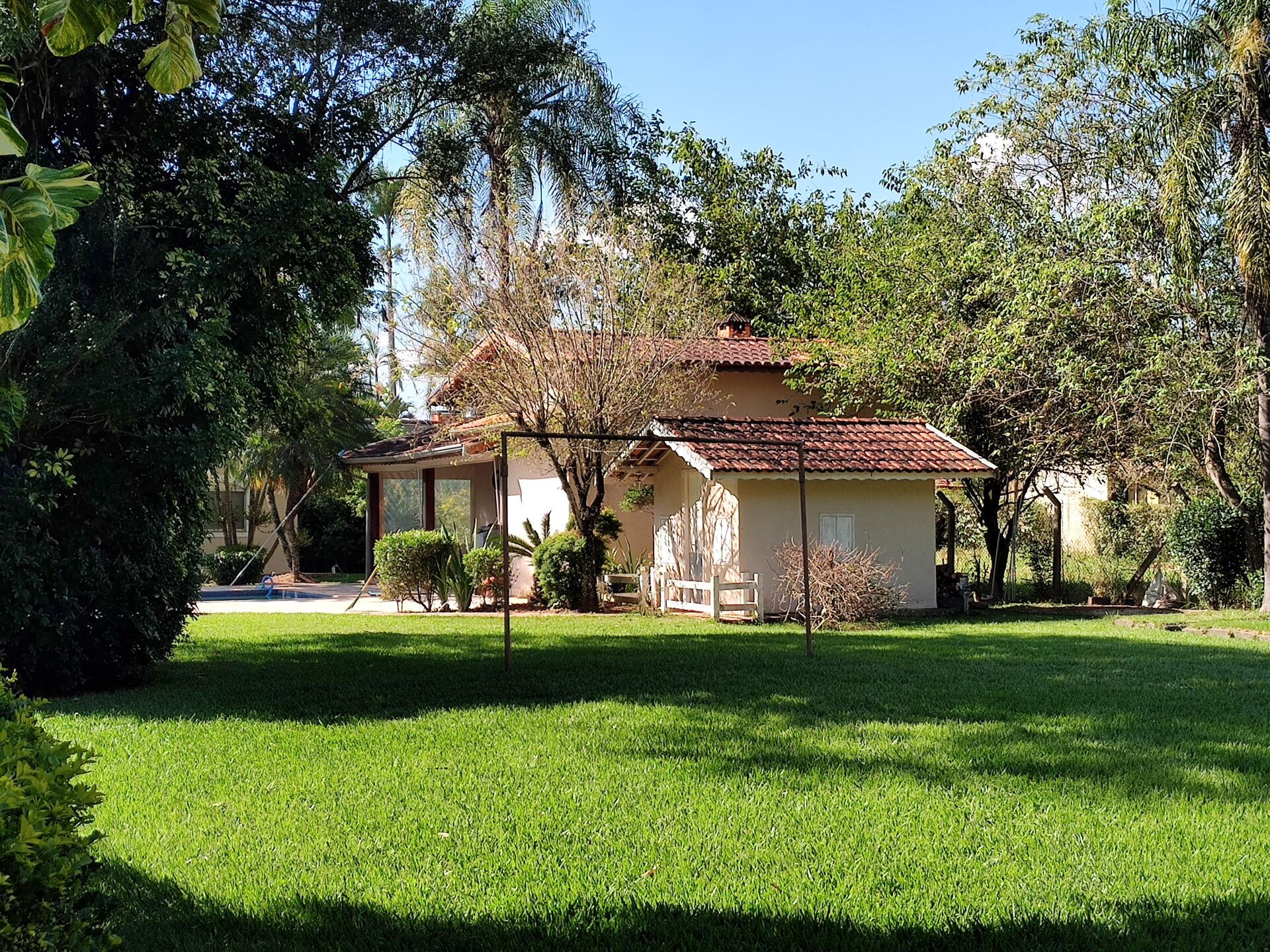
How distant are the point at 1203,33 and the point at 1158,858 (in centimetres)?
1579

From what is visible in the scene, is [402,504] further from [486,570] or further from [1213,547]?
[1213,547]

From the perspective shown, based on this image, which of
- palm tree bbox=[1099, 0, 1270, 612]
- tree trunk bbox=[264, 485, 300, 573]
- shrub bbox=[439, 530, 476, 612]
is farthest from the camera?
tree trunk bbox=[264, 485, 300, 573]

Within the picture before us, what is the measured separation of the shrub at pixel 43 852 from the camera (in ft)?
9.74

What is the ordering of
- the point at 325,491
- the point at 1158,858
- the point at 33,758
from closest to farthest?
the point at 33,758
the point at 1158,858
the point at 325,491

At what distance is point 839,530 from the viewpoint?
63.4 ft

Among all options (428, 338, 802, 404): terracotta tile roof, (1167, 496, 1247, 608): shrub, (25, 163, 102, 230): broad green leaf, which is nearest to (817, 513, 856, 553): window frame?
(428, 338, 802, 404): terracotta tile roof

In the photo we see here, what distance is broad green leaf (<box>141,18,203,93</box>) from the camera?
8.85ft

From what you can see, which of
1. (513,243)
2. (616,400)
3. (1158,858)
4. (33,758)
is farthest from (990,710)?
(513,243)

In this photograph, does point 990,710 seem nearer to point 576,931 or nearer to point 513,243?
point 576,931

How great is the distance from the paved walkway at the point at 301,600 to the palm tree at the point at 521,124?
24.3 feet

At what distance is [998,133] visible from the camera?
20.8 m

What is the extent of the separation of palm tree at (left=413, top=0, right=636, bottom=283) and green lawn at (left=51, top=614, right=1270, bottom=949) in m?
7.92

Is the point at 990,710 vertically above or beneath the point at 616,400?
beneath

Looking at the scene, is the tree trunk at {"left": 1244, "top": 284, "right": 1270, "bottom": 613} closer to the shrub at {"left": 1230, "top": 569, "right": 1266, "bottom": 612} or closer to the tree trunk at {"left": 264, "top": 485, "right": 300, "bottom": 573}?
the shrub at {"left": 1230, "top": 569, "right": 1266, "bottom": 612}
